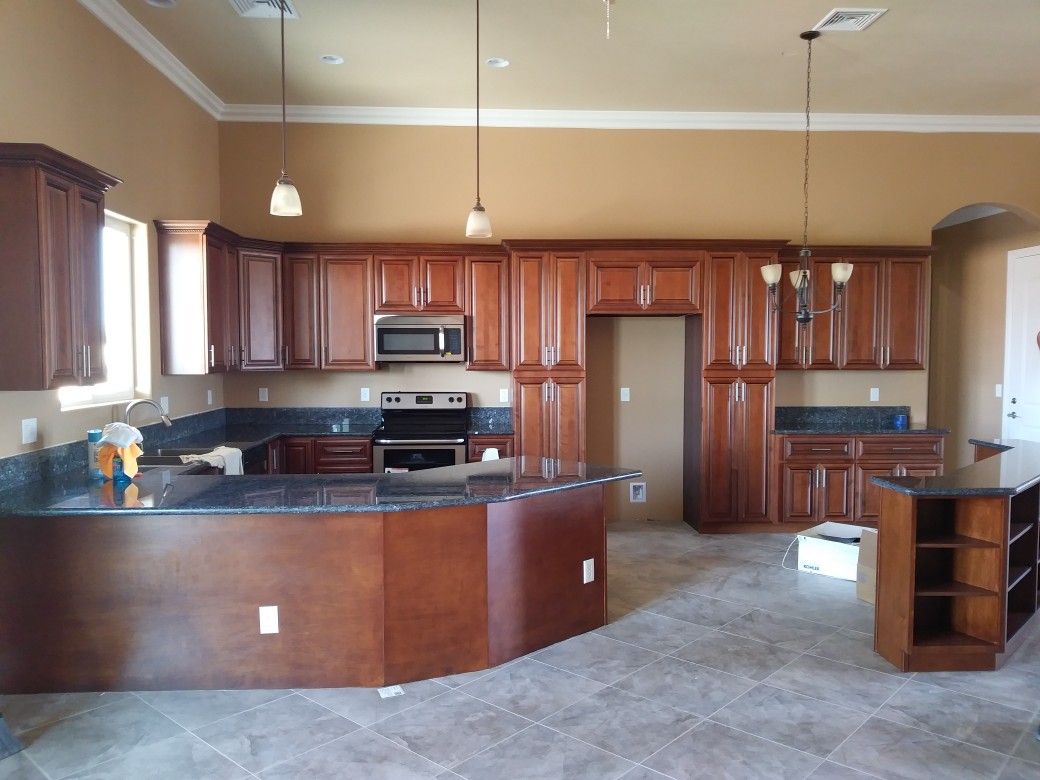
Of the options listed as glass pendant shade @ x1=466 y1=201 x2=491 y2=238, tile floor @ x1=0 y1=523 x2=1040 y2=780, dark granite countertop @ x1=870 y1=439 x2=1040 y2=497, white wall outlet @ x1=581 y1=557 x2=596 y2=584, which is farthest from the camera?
glass pendant shade @ x1=466 y1=201 x2=491 y2=238

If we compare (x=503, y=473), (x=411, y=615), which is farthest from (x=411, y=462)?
(x=411, y=615)

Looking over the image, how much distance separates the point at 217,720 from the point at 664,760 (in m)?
1.77

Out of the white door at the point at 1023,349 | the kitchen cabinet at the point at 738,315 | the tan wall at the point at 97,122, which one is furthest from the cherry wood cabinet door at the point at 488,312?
the white door at the point at 1023,349

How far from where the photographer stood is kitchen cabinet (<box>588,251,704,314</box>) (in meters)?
5.71

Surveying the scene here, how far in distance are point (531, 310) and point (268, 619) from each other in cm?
327

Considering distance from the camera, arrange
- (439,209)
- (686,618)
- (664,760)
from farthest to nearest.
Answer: (439,209) → (686,618) → (664,760)

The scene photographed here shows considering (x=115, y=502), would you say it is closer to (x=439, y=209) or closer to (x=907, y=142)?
(x=439, y=209)

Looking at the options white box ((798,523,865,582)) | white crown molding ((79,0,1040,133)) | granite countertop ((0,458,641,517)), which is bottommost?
white box ((798,523,865,582))

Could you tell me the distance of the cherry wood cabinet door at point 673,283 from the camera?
5730mm

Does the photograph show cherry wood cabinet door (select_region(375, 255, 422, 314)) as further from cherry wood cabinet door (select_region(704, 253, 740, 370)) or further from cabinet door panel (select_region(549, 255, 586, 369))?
cherry wood cabinet door (select_region(704, 253, 740, 370))

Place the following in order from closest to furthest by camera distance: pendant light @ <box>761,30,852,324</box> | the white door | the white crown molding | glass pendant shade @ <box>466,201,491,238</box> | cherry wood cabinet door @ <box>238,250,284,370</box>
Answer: glass pendant shade @ <box>466,201,491,238</box>
pendant light @ <box>761,30,852,324</box>
cherry wood cabinet door @ <box>238,250,284,370</box>
the white crown molding
the white door

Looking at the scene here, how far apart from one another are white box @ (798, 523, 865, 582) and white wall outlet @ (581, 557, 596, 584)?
187 cm

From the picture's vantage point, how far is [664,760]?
8.66 feet

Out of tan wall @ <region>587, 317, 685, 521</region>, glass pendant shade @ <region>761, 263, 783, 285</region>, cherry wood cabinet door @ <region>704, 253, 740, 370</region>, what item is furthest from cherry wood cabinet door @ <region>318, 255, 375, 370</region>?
glass pendant shade @ <region>761, 263, 783, 285</region>
